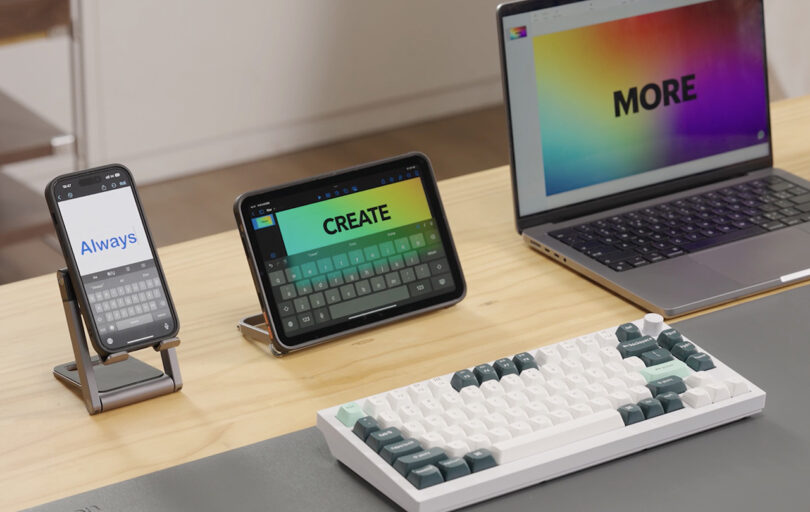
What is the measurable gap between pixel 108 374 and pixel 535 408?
1.41 ft

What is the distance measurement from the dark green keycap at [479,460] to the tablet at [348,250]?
302 millimetres

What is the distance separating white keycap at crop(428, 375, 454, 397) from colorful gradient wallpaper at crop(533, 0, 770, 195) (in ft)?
1.40

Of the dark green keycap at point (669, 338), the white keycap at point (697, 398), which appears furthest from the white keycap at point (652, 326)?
the white keycap at point (697, 398)

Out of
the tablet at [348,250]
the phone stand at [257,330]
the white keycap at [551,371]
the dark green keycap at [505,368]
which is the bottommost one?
the white keycap at [551,371]

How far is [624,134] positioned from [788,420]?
508 millimetres

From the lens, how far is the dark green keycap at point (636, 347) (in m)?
1.07

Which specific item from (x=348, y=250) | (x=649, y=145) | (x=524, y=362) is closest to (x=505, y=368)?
(x=524, y=362)

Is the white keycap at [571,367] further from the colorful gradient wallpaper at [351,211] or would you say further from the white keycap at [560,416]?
the colorful gradient wallpaper at [351,211]

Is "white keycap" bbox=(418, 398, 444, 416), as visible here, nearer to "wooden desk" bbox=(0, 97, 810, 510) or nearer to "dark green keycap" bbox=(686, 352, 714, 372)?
"wooden desk" bbox=(0, 97, 810, 510)

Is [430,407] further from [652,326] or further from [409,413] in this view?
[652,326]

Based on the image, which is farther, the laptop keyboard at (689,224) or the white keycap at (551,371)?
the laptop keyboard at (689,224)

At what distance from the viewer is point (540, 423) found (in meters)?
0.96

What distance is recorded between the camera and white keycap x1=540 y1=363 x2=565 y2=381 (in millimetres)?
1036

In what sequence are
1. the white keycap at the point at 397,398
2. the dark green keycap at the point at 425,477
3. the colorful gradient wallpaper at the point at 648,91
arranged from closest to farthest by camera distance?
the dark green keycap at the point at 425,477 < the white keycap at the point at 397,398 < the colorful gradient wallpaper at the point at 648,91
